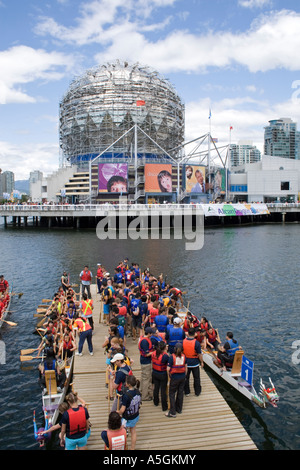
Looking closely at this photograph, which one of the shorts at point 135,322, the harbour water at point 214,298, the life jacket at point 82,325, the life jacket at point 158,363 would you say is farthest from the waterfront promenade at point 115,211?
the life jacket at point 158,363

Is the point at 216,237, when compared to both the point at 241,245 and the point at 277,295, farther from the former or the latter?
the point at 277,295

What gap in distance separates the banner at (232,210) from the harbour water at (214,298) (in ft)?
62.0

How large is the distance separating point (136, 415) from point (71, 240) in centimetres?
4578

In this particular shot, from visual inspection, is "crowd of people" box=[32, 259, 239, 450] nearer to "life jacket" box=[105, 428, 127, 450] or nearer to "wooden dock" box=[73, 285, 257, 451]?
"life jacket" box=[105, 428, 127, 450]

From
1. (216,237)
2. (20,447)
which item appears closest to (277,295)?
(20,447)

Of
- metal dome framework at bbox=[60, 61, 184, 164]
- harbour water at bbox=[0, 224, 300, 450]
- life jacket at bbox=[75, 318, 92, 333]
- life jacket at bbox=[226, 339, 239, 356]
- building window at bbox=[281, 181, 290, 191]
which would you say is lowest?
harbour water at bbox=[0, 224, 300, 450]

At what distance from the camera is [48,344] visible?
11.6 m

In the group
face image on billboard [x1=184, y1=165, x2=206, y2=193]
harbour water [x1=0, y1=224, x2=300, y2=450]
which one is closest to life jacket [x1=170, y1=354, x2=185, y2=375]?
harbour water [x1=0, y1=224, x2=300, y2=450]

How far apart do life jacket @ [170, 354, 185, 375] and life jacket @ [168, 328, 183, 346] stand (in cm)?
150

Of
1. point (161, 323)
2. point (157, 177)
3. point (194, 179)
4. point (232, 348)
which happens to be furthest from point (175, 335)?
point (194, 179)

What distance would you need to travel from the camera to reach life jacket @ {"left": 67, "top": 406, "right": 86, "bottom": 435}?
24.2 feet

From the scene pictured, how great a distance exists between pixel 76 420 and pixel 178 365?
8.67 feet

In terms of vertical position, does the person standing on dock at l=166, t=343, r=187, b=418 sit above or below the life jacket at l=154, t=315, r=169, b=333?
below

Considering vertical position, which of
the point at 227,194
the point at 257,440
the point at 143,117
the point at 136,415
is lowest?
the point at 257,440
